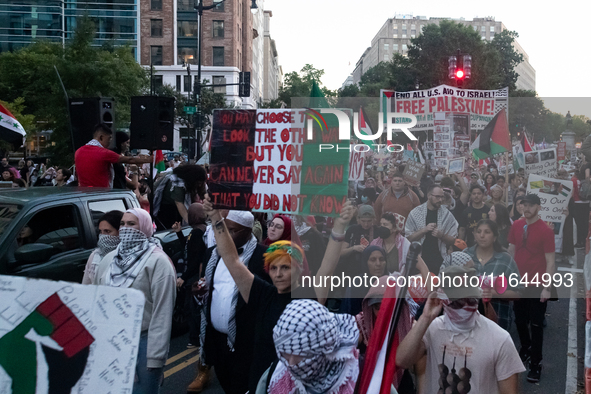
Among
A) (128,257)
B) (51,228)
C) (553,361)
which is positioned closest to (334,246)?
(128,257)

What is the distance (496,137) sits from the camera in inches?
269

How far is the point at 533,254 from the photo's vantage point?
526 centimetres

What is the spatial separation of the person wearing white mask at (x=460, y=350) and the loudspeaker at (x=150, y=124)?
6.41 metres

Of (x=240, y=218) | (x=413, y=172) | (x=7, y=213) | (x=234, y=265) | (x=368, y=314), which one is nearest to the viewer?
(x=368, y=314)

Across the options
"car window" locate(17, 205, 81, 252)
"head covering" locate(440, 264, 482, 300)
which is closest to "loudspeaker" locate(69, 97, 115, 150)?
"car window" locate(17, 205, 81, 252)

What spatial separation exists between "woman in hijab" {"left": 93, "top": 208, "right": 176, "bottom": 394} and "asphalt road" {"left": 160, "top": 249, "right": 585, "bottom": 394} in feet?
5.54

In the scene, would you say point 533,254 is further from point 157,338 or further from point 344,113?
point 157,338

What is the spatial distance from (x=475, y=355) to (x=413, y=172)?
5221 millimetres

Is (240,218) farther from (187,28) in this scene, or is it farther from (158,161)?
(187,28)

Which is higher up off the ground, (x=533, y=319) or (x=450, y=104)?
(x=450, y=104)

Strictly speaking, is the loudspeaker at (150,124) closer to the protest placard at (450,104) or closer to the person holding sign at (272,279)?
the protest placard at (450,104)

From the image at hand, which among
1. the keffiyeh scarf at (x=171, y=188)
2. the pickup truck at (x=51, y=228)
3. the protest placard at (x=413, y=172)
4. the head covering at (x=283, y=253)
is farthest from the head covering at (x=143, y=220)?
the protest placard at (x=413, y=172)

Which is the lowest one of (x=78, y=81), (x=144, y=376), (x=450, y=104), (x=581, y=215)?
(x=144, y=376)

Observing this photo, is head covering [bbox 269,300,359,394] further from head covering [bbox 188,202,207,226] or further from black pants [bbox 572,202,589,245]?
black pants [bbox 572,202,589,245]
